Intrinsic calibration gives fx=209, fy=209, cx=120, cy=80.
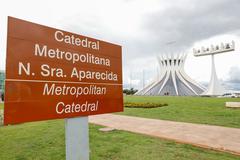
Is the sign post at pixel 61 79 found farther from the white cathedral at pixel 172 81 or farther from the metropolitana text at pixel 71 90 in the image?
the white cathedral at pixel 172 81

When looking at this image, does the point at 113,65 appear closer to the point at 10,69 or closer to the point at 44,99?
the point at 44,99

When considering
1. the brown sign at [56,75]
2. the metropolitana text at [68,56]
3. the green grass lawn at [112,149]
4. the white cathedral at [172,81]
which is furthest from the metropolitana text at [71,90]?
the white cathedral at [172,81]

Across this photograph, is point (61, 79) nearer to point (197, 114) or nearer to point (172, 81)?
point (197, 114)

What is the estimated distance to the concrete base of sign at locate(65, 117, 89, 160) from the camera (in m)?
2.76

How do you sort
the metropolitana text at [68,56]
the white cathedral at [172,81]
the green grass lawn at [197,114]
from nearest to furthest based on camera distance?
the metropolitana text at [68,56]
the green grass lawn at [197,114]
the white cathedral at [172,81]

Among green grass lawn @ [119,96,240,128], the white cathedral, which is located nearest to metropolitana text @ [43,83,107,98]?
green grass lawn @ [119,96,240,128]

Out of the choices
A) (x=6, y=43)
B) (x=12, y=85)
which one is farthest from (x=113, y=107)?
(x=6, y=43)

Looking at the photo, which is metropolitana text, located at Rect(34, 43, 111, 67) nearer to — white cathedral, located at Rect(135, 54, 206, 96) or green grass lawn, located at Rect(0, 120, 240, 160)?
green grass lawn, located at Rect(0, 120, 240, 160)

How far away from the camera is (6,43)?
2.16 meters

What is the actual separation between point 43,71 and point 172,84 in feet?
213

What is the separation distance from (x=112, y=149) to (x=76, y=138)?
2.43m

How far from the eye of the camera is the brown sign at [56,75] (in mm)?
2211

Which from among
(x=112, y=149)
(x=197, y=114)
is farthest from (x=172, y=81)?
(x=112, y=149)

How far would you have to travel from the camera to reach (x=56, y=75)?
8.44ft
